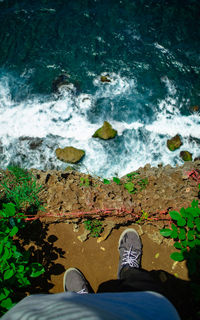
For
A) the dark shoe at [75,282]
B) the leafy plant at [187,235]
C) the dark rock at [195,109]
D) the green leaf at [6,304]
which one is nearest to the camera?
the green leaf at [6,304]

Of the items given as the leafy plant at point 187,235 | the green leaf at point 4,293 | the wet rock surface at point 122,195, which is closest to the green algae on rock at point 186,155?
the wet rock surface at point 122,195

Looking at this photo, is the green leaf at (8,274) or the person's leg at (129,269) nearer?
the green leaf at (8,274)

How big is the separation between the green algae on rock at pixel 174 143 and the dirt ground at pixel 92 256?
2.99m

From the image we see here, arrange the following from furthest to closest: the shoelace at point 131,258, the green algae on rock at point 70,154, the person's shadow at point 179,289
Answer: the green algae on rock at point 70,154, the shoelace at point 131,258, the person's shadow at point 179,289

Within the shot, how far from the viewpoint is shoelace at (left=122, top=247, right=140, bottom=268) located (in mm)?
2814

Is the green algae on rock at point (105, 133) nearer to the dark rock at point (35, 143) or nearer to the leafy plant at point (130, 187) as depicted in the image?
the dark rock at point (35, 143)

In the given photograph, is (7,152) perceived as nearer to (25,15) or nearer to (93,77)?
(93,77)

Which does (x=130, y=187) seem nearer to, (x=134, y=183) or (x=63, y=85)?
(x=134, y=183)

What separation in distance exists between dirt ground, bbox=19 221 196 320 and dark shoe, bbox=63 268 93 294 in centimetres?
9

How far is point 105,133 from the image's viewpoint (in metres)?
5.52

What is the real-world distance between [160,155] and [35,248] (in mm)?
3908

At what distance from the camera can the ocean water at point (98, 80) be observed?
5.49 metres

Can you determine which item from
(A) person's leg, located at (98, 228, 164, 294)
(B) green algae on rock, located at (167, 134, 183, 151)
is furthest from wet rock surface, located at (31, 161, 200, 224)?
(B) green algae on rock, located at (167, 134, 183, 151)

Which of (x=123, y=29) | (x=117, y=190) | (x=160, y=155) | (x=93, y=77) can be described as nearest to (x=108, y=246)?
(x=117, y=190)
